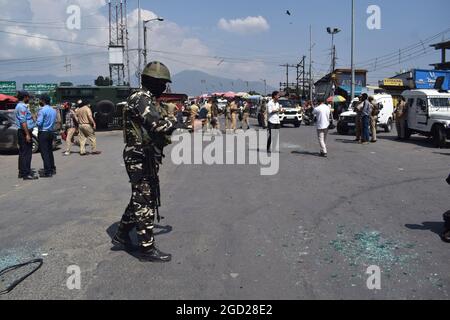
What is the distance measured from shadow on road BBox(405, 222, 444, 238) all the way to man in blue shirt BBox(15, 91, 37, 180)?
806 centimetres

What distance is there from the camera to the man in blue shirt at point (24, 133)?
9.78 meters

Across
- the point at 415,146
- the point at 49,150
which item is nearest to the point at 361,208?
the point at 49,150

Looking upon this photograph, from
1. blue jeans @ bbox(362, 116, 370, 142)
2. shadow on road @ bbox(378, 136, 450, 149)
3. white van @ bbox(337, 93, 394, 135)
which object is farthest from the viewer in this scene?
white van @ bbox(337, 93, 394, 135)

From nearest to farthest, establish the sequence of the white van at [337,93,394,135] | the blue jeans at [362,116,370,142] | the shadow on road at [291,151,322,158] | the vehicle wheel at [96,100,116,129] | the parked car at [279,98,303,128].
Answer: the shadow on road at [291,151,322,158] → the blue jeans at [362,116,370,142] → the white van at [337,93,394,135] → the vehicle wheel at [96,100,116,129] → the parked car at [279,98,303,128]

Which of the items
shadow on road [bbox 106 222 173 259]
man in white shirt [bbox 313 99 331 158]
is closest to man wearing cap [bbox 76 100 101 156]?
man in white shirt [bbox 313 99 331 158]

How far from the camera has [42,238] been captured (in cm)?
542

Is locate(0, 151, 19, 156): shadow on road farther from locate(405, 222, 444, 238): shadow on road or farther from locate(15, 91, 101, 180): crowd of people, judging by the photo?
locate(405, 222, 444, 238): shadow on road

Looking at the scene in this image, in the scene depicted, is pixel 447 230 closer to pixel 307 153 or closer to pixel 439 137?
pixel 307 153

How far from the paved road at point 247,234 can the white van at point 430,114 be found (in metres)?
5.06

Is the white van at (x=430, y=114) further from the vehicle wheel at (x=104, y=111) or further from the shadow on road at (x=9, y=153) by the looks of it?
the vehicle wheel at (x=104, y=111)

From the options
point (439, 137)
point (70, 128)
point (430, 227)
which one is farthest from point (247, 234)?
point (439, 137)

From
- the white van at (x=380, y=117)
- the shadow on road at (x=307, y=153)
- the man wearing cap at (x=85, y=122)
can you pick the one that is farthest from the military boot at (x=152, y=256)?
the white van at (x=380, y=117)

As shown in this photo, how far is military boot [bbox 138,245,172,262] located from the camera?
450 centimetres
